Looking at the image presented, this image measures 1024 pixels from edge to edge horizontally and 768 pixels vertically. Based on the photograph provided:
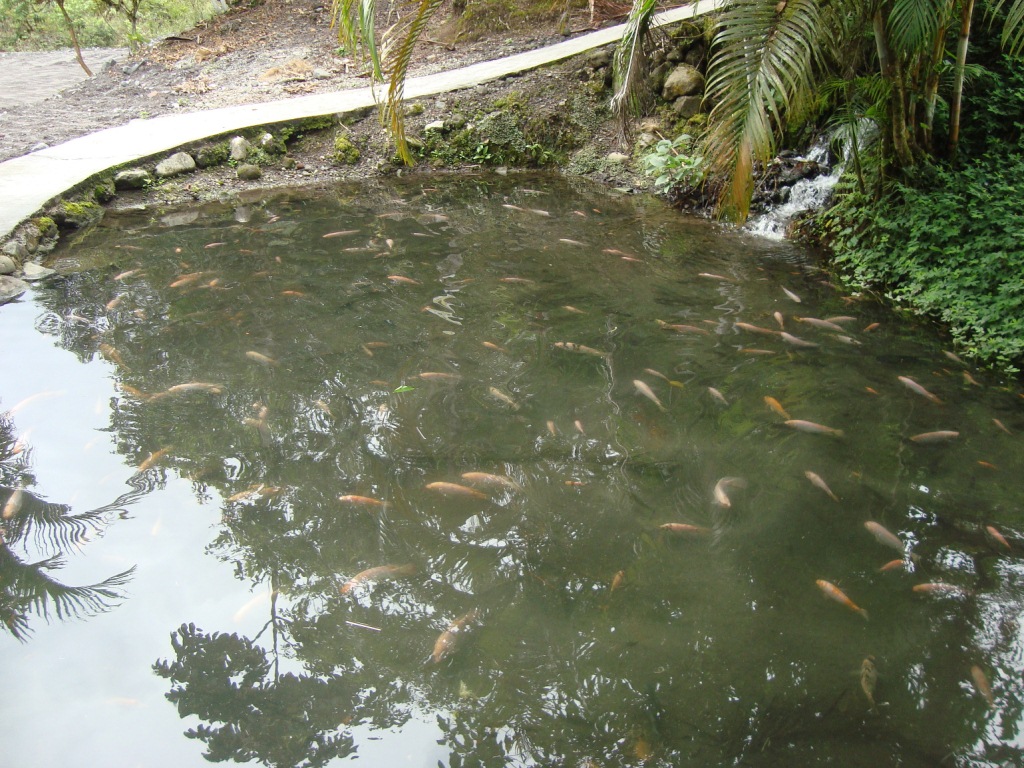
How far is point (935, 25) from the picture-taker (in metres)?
4.25

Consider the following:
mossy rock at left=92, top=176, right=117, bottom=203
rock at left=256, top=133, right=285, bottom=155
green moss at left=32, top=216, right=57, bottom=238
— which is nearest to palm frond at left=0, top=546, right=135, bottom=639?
green moss at left=32, top=216, right=57, bottom=238

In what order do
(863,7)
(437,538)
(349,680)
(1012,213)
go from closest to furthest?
(349,680) → (437,538) → (863,7) → (1012,213)

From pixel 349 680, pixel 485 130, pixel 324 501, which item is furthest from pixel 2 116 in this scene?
pixel 349 680

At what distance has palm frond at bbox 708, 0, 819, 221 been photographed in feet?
12.5

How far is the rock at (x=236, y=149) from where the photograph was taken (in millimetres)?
8430

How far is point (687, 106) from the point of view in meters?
8.45

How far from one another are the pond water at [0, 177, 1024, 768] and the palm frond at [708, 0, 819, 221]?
4.43ft

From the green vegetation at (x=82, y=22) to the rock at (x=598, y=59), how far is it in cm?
1080

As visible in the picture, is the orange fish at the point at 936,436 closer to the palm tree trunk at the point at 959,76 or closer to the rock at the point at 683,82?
the palm tree trunk at the point at 959,76

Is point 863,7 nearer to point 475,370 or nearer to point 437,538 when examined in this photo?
point 475,370

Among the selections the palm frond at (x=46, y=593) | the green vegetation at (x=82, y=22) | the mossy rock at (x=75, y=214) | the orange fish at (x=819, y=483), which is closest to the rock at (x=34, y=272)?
the mossy rock at (x=75, y=214)

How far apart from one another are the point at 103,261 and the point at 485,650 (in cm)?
560

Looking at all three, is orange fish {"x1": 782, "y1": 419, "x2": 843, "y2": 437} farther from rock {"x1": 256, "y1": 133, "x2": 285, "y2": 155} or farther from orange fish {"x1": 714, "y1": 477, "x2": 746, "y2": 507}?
rock {"x1": 256, "y1": 133, "x2": 285, "y2": 155}

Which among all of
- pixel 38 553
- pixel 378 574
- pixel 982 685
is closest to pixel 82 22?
pixel 38 553
